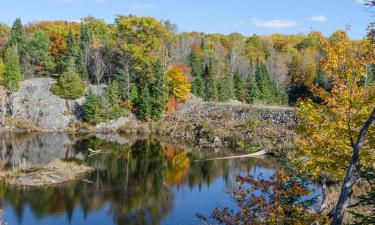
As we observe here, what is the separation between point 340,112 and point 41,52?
61.8m

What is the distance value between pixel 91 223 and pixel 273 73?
66.9 m

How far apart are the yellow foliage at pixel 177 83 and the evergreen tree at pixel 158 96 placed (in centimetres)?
287

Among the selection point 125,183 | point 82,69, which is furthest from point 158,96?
point 125,183

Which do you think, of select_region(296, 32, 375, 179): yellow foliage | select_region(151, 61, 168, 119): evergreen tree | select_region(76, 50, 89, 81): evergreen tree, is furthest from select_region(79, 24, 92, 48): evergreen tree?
select_region(296, 32, 375, 179): yellow foliage

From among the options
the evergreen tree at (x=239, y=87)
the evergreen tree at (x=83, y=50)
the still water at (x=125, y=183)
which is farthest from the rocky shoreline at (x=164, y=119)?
the evergreen tree at (x=239, y=87)

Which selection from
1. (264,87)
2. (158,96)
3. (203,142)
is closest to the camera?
(203,142)

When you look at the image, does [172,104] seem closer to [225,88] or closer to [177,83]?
[177,83]

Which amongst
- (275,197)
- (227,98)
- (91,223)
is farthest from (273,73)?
(275,197)

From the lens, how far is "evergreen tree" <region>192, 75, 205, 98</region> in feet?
239

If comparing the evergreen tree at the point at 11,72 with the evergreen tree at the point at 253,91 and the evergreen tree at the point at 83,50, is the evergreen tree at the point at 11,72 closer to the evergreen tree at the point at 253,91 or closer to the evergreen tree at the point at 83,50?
the evergreen tree at the point at 83,50

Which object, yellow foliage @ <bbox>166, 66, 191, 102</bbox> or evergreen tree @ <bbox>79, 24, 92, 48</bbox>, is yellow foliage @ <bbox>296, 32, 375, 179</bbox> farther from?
evergreen tree @ <bbox>79, 24, 92, 48</bbox>

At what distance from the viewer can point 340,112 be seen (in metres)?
17.2

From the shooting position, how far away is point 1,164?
128ft

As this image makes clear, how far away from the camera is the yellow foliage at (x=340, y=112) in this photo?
16.5 m
